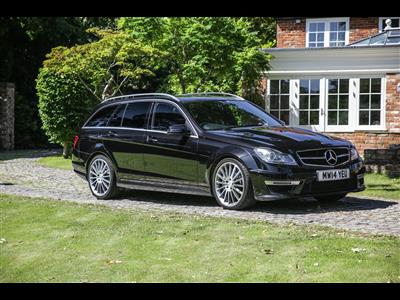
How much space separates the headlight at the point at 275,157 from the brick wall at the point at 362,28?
61.1ft

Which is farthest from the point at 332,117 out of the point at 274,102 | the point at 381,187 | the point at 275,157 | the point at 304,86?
the point at 275,157

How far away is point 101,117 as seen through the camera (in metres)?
10.8

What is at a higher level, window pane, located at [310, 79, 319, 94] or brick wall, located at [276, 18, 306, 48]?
brick wall, located at [276, 18, 306, 48]

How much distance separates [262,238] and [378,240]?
1.23m

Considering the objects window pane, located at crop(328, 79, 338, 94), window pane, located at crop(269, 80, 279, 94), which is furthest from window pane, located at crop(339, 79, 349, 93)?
window pane, located at crop(269, 80, 279, 94)

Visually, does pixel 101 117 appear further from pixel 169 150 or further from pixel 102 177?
pixel 169 150

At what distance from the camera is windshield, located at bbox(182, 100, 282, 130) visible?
30.7 feet

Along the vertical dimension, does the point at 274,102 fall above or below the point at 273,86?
below

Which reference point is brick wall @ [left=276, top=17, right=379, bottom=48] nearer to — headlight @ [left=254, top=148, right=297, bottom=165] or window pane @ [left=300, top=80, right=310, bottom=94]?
window pane @ [left=300, top=80, right=310, bottom=94]

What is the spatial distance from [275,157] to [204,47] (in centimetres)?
1041

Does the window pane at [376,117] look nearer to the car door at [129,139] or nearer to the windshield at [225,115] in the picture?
the windshield at [225,115]

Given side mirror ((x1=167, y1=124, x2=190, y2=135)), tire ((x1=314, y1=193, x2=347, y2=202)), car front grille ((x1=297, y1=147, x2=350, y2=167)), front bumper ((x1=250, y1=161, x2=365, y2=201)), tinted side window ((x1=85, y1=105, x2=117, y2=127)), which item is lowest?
tire ((x1=314, y1=193, x2=347, y2=202))

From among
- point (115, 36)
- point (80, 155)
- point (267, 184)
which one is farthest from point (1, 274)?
point (115, 36)
